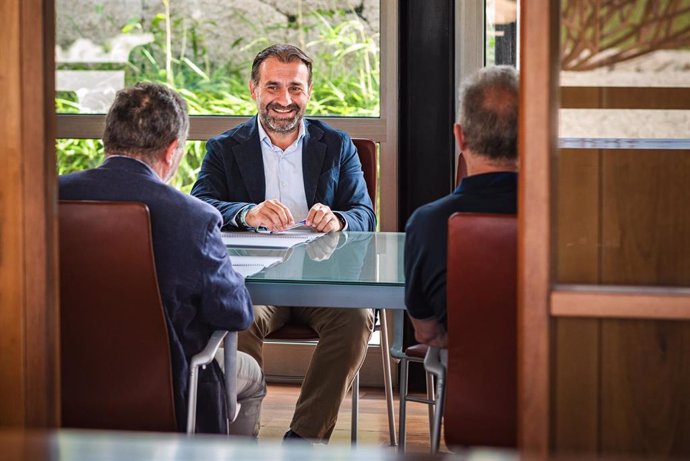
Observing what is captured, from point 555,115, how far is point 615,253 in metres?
0.25

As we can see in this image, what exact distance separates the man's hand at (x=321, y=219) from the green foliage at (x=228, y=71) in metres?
1.05

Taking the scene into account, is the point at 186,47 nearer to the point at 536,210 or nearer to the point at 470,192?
the point at 470,192

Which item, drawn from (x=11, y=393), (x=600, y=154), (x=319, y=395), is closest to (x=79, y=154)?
(x=319, y=395)

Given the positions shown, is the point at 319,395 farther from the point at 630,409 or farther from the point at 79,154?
the point at 79,154

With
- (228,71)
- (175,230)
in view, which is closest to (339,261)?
(175,230)

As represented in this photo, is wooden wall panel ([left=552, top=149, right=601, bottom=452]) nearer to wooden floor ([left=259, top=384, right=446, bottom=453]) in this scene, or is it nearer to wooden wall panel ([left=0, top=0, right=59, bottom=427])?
wooden wall panel ([left=0, top=0, right=59, bottom=427])

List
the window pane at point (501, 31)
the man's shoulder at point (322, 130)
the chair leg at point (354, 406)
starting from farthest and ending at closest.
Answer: the window pane at point (501, 31) < the man's shoulder at point (322, 130) < the chair leg at point (354, 406)

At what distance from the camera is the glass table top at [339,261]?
2447mm

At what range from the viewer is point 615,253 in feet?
5.53

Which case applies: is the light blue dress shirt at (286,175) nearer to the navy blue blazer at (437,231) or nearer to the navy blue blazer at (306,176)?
the navy blue blazer at (306,176)

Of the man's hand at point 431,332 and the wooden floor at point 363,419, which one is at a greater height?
the man's hand at point 431,332

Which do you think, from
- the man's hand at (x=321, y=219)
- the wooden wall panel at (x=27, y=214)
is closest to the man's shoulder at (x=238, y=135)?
the man's hand at (x=321, y=219)

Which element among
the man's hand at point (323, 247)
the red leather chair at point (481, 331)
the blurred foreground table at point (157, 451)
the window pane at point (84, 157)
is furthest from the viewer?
the window pane at point (84, 157)

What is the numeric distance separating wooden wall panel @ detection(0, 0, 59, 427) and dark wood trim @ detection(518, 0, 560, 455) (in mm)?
761
